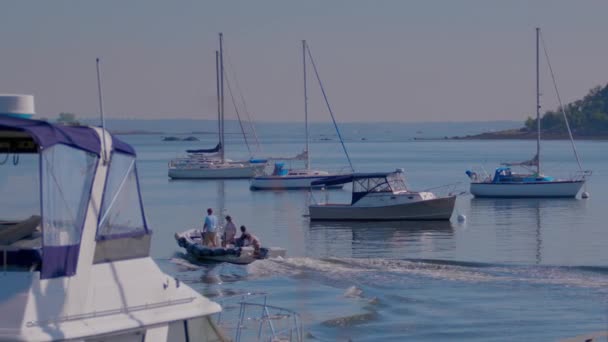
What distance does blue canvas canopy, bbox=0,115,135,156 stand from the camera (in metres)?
9.16

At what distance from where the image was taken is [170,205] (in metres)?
58.6

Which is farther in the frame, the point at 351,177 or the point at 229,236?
the point at 351,177

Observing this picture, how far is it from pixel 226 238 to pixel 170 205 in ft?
94.3

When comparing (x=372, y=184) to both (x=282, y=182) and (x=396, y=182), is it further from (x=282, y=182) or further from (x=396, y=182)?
(x=282, y=182)

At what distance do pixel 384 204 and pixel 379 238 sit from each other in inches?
210

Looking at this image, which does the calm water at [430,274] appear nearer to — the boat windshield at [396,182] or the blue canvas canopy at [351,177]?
the boat windshield at [396,182]

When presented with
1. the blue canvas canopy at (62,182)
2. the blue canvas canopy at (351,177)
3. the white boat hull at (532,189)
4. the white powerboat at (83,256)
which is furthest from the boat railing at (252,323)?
the white boat hull at (532,189)

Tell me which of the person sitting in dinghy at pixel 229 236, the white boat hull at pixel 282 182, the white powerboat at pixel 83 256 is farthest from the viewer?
the white boat hull at pixel 282 182

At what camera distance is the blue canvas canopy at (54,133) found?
30.0 feet

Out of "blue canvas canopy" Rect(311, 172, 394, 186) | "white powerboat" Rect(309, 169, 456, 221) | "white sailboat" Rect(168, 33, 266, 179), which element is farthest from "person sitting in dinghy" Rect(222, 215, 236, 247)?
"white sailboat" Rect(168, 33, 266, 179)

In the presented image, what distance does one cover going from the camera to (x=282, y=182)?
6856 cm

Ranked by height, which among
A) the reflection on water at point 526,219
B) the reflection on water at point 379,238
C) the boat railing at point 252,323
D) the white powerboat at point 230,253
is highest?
the boat railing at point 252,323

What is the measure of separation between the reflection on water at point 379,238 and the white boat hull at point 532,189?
13.9 m

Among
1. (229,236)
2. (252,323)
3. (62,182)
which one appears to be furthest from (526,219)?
(62,182)
